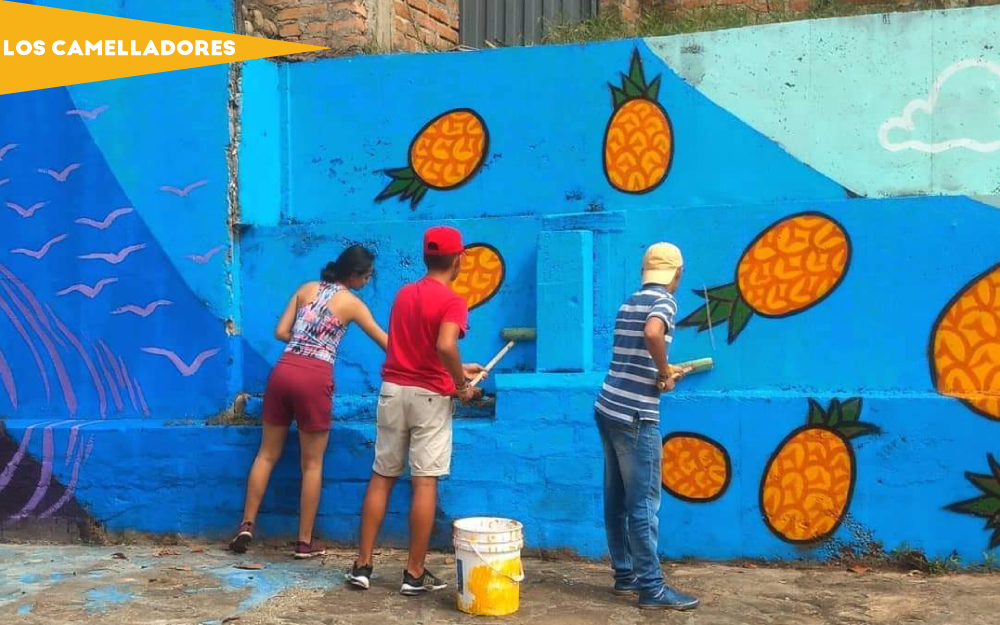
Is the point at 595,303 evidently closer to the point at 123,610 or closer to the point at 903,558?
the point at 903,558

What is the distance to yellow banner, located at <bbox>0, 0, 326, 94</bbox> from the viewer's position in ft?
21.3

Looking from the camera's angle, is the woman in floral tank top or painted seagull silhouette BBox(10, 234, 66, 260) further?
painted seagull silhouette BBox(10, 234, 66, 260)

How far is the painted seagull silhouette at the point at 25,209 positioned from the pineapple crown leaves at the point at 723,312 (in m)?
3.87

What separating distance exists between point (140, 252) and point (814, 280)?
3.79m

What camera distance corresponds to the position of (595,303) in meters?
5.80

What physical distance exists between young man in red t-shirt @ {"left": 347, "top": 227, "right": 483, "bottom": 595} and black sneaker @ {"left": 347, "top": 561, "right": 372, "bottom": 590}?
18 centimetres

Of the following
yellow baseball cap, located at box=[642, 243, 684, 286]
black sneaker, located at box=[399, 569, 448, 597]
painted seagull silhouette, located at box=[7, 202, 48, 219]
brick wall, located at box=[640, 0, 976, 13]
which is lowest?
black sneaker, located at box=[399, 569, 448, 597]

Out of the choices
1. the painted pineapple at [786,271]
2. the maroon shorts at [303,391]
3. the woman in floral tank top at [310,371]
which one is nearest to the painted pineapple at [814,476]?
the painted pineapple at [786,271]

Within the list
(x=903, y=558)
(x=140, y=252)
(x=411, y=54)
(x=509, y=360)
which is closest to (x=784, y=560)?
(x=903, y=558)

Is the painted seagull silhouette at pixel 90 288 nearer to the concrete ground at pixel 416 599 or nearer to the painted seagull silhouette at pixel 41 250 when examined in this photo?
the painted seagull silhouette at pixel 41 250

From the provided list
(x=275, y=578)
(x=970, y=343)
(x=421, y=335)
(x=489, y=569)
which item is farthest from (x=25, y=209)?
(x=970, y=343)

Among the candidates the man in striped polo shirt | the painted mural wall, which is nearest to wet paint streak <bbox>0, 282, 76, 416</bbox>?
the painted mural wall

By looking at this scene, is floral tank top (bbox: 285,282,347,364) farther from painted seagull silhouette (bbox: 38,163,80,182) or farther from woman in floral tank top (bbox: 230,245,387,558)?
painted seagull silhouette (bbox: 38,163,80,182)

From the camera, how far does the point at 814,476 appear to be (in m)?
5.23
